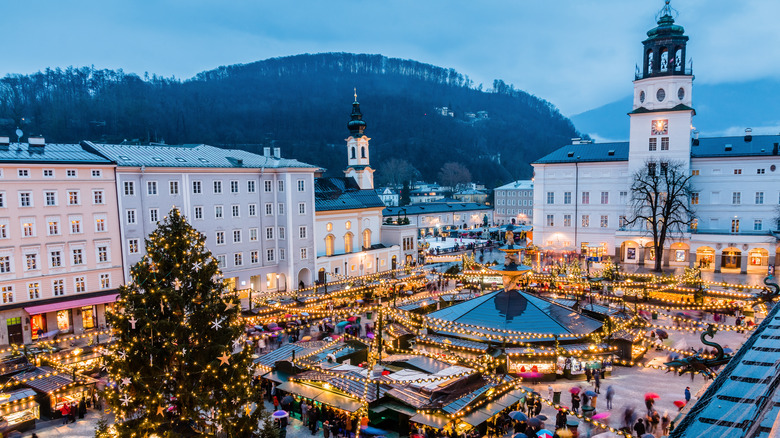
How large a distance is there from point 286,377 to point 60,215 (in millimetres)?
19044

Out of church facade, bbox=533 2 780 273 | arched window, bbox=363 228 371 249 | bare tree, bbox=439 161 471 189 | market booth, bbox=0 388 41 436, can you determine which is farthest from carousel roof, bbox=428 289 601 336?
bare tree, bbox=439 161 471 189

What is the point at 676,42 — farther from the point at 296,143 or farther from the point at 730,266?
the point at 296,143

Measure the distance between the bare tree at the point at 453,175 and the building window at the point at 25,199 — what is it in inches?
4175

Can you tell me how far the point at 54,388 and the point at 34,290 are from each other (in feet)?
43.0

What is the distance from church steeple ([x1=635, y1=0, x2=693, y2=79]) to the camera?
47.4 m

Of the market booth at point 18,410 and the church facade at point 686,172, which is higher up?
the church facade at point 686,172

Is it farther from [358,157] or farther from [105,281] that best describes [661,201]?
[105,281]

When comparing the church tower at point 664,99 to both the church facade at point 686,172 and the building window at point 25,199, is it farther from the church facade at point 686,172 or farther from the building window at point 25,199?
the building window at point 25,199

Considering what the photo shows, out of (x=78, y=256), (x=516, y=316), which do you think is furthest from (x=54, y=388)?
(x=516, y=316)

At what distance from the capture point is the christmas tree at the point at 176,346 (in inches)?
467

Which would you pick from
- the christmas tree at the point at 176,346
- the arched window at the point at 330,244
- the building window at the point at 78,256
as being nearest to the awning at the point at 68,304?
the building window at the point at 78,256

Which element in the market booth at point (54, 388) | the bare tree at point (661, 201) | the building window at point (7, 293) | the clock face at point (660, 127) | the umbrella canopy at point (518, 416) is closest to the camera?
the umbrella canopy at point (518, 416)

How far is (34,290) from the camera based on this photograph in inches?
1138

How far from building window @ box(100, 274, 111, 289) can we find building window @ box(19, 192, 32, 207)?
5.71 metres
